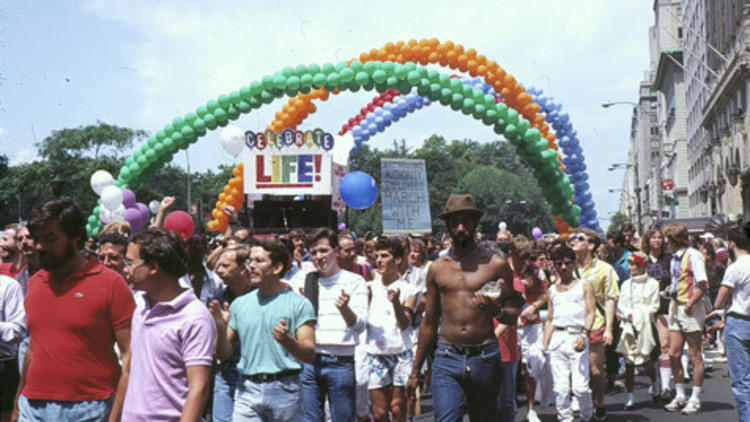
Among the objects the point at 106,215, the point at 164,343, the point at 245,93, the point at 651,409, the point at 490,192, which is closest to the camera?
the point at 164,343

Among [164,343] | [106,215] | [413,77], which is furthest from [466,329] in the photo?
[413,77]

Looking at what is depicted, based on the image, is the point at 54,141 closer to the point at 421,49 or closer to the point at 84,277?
the point at 421,49

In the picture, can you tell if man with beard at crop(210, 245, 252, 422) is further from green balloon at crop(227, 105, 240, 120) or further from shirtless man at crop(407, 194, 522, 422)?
green balloon at crop(227, 105, 240, 120)

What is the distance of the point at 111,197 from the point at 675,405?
465 inches

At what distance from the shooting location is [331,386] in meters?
7.22

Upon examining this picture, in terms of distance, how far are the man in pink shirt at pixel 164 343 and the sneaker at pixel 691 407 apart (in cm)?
752

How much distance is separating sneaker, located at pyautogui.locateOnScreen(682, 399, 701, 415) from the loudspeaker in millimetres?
12312

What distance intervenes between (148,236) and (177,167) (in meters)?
91.6

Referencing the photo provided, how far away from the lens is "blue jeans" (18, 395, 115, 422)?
14.4 ft

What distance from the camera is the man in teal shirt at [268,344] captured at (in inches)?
215

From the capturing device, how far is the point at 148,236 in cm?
428

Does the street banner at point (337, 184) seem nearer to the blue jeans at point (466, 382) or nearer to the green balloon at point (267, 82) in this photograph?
the green balloon at point (267, 82)

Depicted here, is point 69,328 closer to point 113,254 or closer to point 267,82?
point 113,254

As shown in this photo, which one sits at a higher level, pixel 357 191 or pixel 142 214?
pixel 357 191
